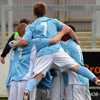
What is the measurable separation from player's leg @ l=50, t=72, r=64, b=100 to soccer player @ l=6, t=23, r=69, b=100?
505 mm

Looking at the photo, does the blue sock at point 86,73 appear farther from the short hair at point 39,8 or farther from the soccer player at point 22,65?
the short hair at point 39,8

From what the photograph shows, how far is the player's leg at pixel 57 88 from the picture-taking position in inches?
338

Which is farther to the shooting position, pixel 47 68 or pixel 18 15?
pixel 18 15

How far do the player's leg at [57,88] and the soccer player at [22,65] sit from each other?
0.50 m

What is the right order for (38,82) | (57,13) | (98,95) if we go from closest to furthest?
(38,82)
(98,95)
(57,13)

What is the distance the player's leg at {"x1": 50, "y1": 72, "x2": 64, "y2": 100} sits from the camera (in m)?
8.59

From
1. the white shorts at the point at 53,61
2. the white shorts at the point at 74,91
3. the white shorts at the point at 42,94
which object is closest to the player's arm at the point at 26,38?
the white shorts at the point at 53,61

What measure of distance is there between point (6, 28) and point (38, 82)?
4.22 metres

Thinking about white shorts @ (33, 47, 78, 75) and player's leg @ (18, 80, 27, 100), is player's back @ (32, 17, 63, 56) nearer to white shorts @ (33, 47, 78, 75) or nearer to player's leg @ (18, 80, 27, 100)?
white shorts @ (33, 47, 78, 75)

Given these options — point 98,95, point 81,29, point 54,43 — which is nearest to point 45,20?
point 54,43

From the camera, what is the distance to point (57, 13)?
1466cm

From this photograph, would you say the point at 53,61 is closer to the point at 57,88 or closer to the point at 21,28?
the point at 57,88

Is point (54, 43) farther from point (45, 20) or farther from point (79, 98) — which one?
point (79, 98)

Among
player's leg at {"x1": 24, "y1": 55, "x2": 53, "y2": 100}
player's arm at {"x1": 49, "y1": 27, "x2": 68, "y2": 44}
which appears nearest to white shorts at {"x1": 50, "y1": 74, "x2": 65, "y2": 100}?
player's leg at {"x1": 24, "y1": 55, "x2": 53, "y2": 100}
